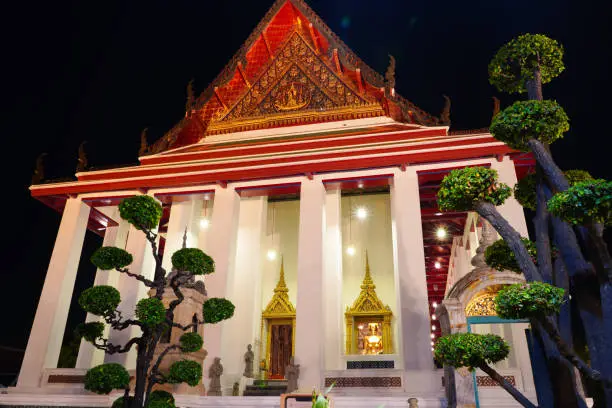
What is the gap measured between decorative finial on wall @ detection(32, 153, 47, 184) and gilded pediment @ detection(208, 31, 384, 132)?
4240 mm

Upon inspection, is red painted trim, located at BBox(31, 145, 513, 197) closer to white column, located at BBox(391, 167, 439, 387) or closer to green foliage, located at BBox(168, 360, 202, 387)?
white column, located at BBox(391, 167, 439, 387)

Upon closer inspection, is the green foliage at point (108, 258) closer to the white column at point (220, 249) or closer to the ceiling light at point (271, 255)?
the white column at point (220, 249)

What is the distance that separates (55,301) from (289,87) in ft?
24.8

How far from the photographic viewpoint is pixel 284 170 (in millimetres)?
10469

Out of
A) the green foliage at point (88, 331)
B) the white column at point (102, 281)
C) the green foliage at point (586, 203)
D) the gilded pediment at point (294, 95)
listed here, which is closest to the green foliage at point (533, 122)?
the green foliage at point (586, 203)

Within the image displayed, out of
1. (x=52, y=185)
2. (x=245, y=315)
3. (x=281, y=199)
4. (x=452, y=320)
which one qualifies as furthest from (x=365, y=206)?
(x=52, y=185)

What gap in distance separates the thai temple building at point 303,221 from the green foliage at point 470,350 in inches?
131

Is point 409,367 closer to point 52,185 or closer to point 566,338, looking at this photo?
point 566,338

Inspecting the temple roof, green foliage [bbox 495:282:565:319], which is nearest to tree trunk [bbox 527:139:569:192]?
green foliage [bbox 495:282:565:319]

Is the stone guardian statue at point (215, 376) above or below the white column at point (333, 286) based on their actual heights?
below

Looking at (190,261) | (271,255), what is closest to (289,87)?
(271,255)

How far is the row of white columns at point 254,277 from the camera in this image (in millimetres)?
8852

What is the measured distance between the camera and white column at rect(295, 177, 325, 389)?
28.5 feet

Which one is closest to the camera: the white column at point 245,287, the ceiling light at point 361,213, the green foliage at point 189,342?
the green foliage at point 189,342
